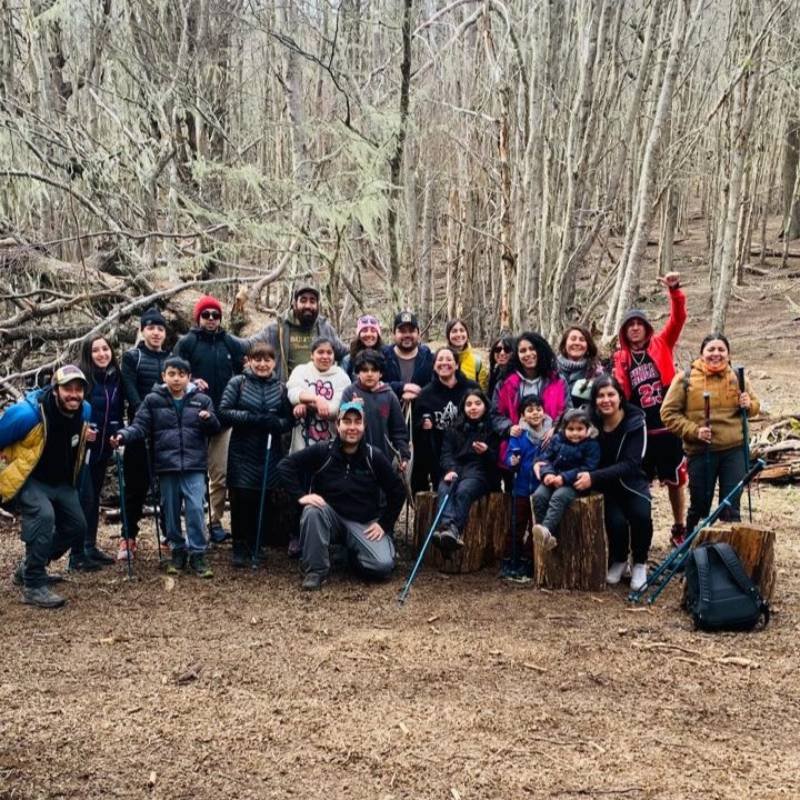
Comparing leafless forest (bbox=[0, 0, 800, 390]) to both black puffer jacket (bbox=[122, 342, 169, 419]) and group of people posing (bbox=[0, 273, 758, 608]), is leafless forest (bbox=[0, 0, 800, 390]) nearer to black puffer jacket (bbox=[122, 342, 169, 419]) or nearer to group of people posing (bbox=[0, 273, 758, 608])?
black puffer jacket (bbox=[122, 342, 169, 419])

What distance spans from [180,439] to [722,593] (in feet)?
11.8

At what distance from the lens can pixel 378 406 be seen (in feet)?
19.4

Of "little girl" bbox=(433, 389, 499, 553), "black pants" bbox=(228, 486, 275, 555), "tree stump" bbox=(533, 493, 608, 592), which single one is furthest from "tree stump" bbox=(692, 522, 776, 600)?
"black pants" bbox=(228, 486, 275, 555)

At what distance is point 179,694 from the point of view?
400cm

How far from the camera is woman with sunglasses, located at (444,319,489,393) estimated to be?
630 cm

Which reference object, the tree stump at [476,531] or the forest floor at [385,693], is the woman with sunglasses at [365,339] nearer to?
the tree stump at [476,531]

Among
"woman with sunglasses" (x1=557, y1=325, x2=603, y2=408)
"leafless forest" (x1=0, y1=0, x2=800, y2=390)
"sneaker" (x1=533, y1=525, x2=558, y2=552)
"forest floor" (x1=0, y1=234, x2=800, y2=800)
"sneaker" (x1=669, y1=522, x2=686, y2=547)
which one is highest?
"leafless forest" (x1=0, y1=0, x2=800, y2=390)

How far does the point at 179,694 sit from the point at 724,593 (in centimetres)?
304

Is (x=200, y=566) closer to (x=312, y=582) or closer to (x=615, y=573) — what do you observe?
(x=312, y=582)

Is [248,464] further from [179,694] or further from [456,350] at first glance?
[179,694]

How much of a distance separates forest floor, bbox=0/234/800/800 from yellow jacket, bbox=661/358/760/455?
1050 mm

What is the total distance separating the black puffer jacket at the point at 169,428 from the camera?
5746mm

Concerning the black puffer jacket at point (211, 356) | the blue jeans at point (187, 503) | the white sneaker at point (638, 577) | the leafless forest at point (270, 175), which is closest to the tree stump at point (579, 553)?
the white sneaker at point (638, 577)

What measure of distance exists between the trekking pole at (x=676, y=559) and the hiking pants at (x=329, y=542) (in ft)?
5.42
